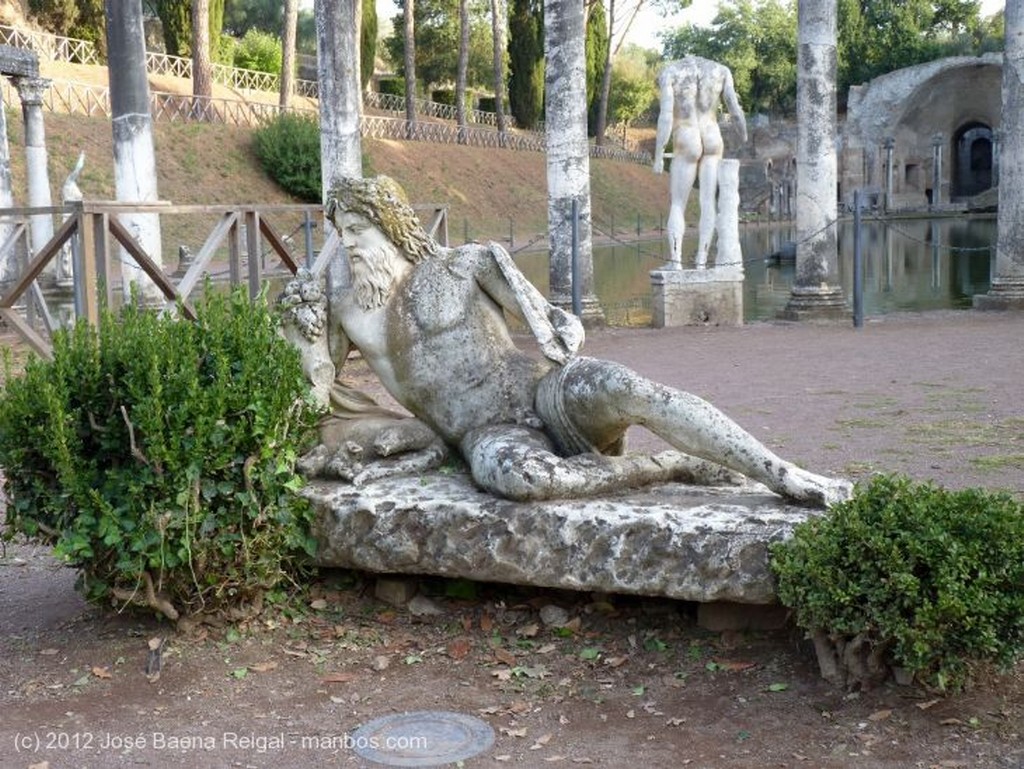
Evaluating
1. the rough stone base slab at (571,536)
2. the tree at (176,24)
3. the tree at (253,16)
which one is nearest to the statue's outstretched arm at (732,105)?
the rough stone base slab at (571,536)

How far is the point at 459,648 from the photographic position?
4148mm

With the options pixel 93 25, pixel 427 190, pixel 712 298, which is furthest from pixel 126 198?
pixel 93 25

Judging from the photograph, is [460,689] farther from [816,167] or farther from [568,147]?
[816,167]

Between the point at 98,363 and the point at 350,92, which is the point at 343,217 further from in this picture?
the point at 350,92

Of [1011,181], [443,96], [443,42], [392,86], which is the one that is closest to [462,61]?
[443,42]

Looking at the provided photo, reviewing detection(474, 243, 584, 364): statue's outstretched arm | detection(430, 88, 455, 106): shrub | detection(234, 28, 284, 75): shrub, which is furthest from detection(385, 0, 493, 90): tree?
detection(474, 243, 584, 364): statue's outstretched arm

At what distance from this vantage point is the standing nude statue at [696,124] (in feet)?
45.6

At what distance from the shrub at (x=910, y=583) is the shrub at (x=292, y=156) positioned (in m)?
30.2

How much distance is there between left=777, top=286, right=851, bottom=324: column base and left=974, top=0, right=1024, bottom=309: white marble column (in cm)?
173

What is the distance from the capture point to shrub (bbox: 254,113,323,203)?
107 feet

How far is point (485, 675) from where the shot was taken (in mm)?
3959

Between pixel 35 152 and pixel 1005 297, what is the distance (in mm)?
13670

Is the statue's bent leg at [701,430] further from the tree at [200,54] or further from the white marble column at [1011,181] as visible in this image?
the tree at [200,54]

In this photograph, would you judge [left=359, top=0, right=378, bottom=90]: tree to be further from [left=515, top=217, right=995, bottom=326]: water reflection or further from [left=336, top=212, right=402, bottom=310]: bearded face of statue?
[left=336, top=212, right=402, bottom=310]: bearded face of statue
